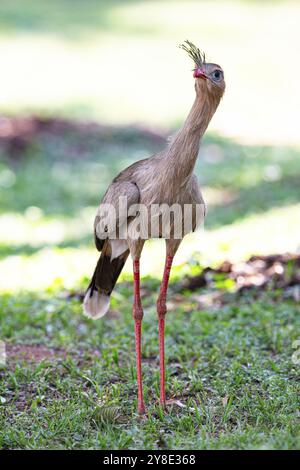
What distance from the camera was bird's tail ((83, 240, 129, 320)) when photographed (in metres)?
4.79

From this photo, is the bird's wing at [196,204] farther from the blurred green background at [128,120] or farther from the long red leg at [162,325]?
the blurred green background at [128,120]

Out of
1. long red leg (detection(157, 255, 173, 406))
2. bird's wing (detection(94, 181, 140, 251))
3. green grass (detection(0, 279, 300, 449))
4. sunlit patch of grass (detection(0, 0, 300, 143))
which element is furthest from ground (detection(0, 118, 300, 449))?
sunlit patch of grass (detection(0, 0, 300, 143))

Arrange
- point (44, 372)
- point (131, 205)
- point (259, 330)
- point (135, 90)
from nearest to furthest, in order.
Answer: point (131, 205)
point (44, 372)
point (259, 330)
point (135, 90)

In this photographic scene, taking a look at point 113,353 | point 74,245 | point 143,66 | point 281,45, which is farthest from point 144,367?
point 281,45

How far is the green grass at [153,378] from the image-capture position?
374cm

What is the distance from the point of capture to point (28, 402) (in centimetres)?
429

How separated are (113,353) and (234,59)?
14.9 m

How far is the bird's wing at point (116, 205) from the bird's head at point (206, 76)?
2.15 ft

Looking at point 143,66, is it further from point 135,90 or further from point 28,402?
point 28,402

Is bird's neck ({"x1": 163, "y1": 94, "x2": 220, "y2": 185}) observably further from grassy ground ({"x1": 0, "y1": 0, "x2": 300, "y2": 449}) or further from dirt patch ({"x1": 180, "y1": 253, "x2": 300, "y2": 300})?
dirt patch ({"x1": 180, "y1": 253, "x2": 300, "y2": 300})

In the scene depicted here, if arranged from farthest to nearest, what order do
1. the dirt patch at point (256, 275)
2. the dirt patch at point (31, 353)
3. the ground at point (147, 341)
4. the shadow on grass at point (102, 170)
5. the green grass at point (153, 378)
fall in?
the shadow on grass at point (102, 170), the dirt patch at point (256, 275), the dirt patch at point (31, 353), the ground at point (147, 341), the green grass at point (153, 378)

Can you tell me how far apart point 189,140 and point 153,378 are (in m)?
1.46

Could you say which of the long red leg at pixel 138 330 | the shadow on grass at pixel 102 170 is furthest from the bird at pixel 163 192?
the shadow on grass at pixel 102 170

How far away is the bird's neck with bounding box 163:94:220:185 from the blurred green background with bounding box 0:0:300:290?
6.97 ft
